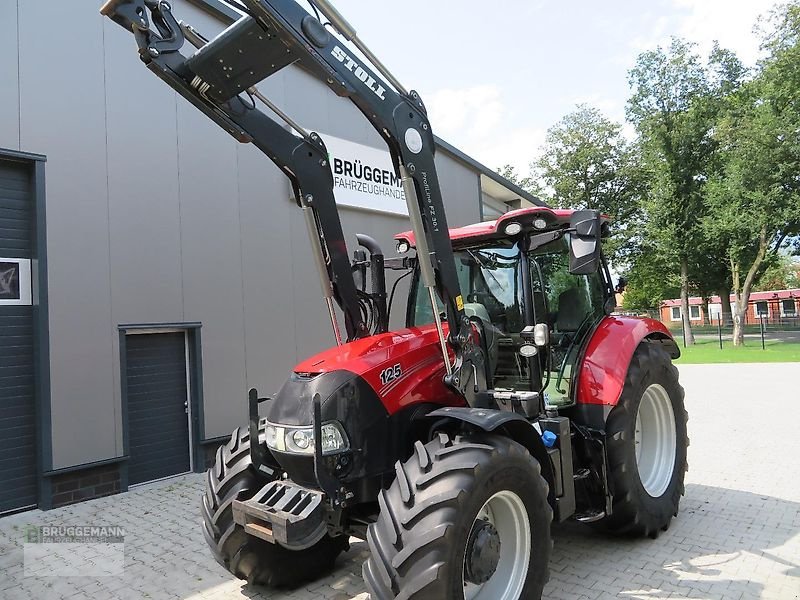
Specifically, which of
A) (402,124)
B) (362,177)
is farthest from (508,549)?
(362,177)

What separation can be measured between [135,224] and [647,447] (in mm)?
6412

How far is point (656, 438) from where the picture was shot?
5051 mm

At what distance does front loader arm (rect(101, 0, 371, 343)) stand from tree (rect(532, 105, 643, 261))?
33.7m

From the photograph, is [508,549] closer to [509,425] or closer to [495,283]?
[509,425]

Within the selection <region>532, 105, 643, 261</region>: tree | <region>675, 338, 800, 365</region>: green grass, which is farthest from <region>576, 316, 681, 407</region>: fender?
<region>532, 105, 643, 261</region>: tree

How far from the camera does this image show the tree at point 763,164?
2273 centimetres

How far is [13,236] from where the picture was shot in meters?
6.52

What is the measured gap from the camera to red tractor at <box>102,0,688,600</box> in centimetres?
287

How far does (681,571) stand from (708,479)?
2684 millimetres

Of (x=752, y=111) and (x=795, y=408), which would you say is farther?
(x=752, y=111)

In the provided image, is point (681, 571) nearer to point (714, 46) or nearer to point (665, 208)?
point (665, 208)

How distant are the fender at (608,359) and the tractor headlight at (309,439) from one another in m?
2.08

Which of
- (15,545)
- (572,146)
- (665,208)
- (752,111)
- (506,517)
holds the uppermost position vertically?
(572,146)

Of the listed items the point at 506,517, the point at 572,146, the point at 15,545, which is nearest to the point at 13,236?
the point at 15,545
